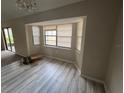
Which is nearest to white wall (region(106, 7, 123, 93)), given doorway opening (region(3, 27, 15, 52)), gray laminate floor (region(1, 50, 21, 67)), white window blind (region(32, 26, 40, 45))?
white window blind (region(32, 26, 40, 45))

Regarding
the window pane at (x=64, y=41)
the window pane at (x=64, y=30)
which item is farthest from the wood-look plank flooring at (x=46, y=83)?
the window pane at (x=64, y=30)

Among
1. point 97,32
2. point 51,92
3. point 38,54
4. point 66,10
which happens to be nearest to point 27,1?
point 66,10

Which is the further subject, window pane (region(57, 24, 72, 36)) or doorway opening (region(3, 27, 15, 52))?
doorway opening (region(3, 27, 15, 52))

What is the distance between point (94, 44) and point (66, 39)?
1857 mm

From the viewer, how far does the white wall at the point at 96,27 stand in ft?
6.01

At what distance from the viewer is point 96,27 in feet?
6.63

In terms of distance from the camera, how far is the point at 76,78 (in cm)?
248

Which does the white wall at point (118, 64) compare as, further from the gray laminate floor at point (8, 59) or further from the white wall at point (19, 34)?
the gray laminate floor at point (8, 59)

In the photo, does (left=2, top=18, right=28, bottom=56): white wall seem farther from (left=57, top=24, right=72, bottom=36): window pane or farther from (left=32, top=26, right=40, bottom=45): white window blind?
(left=57, top=24, right=72, bottom=36): window pane

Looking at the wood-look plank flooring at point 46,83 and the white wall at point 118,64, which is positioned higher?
the white wall at point 118,64

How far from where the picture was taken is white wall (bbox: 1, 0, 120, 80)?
1833 mm

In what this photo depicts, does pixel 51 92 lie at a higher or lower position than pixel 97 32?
lower

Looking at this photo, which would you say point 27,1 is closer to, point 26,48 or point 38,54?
point 26,48

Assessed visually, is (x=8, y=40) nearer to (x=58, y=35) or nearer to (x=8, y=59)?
(x=8, y=59)
